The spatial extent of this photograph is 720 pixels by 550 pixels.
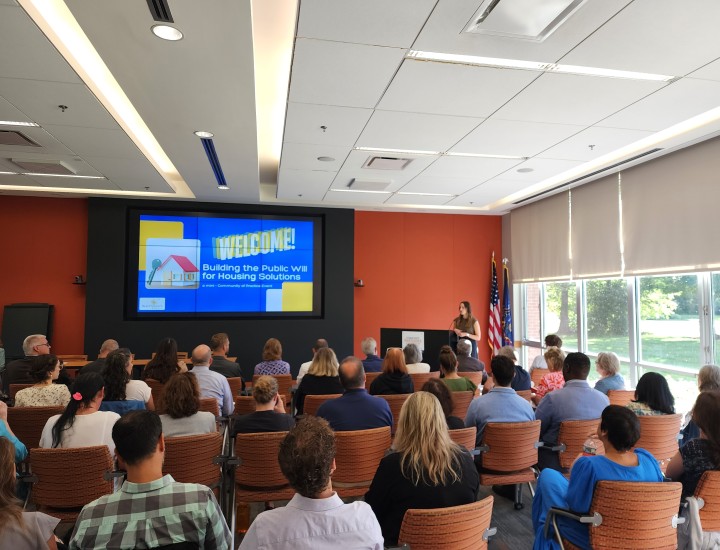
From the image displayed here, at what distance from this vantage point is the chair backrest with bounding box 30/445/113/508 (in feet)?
9.04

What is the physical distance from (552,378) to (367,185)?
4.25 meters

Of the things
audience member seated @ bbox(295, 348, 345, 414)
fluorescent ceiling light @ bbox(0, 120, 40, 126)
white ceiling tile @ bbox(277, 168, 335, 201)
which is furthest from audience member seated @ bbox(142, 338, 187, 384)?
white ceiling tile @ bbox(277, 168, 335, 201)

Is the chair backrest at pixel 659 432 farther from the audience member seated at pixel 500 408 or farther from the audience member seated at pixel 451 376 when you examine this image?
the audience member seated at pixel 451 376

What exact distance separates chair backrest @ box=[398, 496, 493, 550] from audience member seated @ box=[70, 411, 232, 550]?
2.32 ft

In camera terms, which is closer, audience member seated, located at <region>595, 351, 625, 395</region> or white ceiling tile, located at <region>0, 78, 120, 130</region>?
white ceiling tile, located at <region>0, 78, 120, 130</region>

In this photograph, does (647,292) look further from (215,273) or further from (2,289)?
(2,289)

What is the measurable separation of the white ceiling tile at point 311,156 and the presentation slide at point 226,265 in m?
2.90

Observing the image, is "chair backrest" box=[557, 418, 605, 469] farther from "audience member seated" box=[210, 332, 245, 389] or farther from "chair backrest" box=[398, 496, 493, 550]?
"audience member seated" box=[210, 332, 245, 389]

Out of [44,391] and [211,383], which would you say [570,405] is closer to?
[211,383]

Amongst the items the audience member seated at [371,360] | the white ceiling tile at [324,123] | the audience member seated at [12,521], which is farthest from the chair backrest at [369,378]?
the audience member seated at [12,521]

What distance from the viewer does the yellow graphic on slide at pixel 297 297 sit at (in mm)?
9688

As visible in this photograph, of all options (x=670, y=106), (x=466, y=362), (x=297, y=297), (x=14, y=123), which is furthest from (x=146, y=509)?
(x=297, y=297)

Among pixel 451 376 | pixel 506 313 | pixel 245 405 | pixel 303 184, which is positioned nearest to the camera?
pixel 245 405

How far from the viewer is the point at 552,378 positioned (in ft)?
17.4
